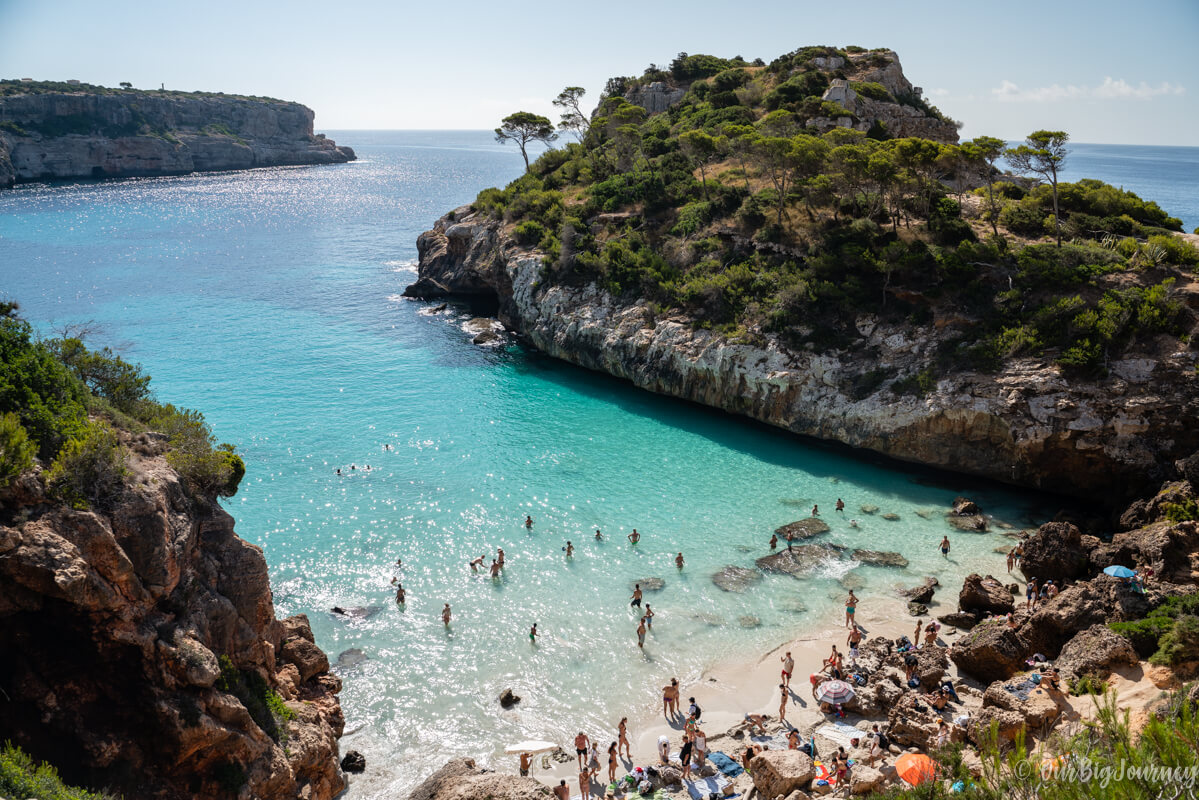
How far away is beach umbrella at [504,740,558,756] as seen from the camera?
16.4 m

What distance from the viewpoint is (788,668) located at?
20.1 metres

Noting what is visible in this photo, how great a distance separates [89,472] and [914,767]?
1719cm

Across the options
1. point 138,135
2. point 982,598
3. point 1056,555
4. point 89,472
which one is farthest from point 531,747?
A: point 138,135

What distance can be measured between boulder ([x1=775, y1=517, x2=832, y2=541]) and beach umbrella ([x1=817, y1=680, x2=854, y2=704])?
335 inches

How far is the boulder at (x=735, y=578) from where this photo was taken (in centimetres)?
2422

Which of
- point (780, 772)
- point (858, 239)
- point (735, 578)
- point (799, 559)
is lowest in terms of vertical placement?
point (780, 772)

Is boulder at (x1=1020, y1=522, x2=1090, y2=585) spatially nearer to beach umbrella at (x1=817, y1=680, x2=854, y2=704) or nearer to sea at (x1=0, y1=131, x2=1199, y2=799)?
sea at (x1=0, y1=131, x2=1199, y2=799)

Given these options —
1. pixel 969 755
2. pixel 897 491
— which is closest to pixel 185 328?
pixel 897 491

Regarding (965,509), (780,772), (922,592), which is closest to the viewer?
(780,772)

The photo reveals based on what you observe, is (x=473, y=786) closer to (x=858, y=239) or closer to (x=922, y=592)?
(x=922, y=592)

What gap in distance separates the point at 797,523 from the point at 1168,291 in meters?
19.4

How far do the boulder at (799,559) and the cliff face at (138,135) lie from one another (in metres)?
148

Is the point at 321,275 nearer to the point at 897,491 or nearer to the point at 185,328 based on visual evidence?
the point at 185,328

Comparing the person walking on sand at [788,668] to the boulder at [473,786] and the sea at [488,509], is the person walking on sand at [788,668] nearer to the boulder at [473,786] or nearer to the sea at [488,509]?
the sea at [488,509]
